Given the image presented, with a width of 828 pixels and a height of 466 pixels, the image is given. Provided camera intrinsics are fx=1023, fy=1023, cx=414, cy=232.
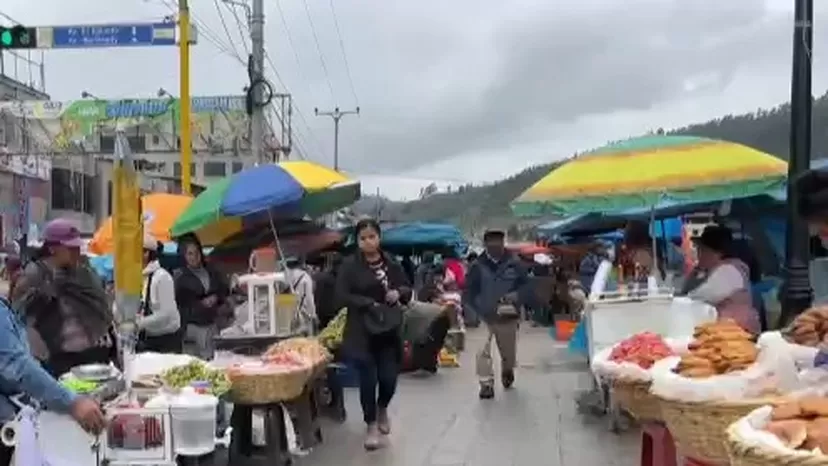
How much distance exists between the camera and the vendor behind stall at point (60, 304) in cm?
581

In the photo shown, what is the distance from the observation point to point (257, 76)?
22078 mm

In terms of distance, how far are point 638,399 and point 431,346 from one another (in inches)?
348

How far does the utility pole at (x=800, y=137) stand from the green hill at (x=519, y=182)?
2.44 ft

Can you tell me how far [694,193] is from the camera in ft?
24.7

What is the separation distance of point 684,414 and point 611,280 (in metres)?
6.35

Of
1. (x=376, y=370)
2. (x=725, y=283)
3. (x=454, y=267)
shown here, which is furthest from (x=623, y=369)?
(x=454, y=267)

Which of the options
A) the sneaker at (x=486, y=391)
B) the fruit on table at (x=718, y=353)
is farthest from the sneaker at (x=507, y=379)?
the fruit on table at (x=718, y=353)

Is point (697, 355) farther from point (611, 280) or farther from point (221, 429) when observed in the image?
point (611, 280)

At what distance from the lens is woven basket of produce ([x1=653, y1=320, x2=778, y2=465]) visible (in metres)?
3.76

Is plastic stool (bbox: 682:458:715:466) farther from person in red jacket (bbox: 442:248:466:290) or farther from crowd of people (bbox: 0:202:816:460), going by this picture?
person in red jacket (bbox: 442:248:466:290)

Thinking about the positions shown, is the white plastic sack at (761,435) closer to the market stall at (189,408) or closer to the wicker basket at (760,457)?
the wicker basket at (760,457)

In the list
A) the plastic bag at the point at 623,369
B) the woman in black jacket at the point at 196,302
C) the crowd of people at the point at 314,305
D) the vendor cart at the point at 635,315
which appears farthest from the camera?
the woman in black jacket at the point at 196,302

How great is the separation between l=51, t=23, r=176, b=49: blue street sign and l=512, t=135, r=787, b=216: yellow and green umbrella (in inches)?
394

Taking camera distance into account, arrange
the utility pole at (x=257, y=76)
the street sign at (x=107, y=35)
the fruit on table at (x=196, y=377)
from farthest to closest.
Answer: the utility pole at (x=257, y=76), the street sign at (x=107, y=35), the fruit on table at (x=196, y=377)
